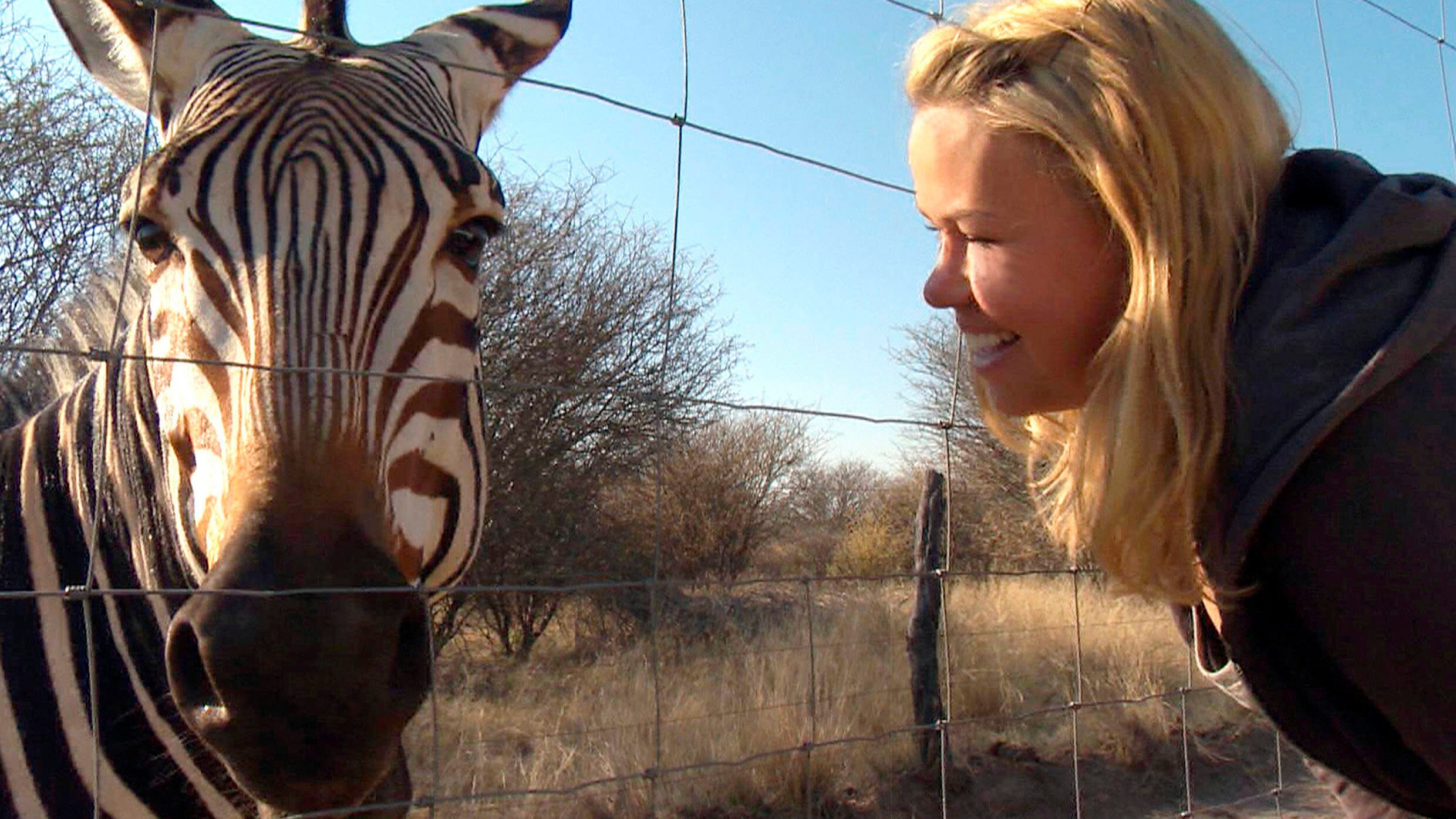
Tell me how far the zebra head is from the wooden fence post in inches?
205

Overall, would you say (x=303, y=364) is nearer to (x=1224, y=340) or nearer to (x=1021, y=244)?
(x=1021, y=244)

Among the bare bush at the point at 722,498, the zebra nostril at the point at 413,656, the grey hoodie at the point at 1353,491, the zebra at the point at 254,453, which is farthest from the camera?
the bare bush at the point at 722,498

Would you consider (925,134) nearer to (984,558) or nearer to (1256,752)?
(1256,752)

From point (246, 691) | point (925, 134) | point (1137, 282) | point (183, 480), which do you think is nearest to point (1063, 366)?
point (1137, 282)

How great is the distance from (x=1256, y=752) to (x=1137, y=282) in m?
7.54

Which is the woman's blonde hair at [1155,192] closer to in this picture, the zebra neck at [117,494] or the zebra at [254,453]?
the zebra at [254,453]

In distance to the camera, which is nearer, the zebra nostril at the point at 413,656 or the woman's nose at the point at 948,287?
the woman's nose at the point at 948,287

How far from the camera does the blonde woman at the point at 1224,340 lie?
0.91 m

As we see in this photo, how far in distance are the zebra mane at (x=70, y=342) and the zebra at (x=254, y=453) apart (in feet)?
0.52

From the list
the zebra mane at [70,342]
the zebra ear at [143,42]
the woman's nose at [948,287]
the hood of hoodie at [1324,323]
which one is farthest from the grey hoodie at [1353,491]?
the zebra mane at [70,342]

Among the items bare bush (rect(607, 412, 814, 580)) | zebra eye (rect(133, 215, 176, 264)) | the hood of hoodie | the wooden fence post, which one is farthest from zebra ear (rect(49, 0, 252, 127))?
bare bush (rect(607, 412, 814, 580))

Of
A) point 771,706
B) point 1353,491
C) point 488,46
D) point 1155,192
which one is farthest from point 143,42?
point 771,706

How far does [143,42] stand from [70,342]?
2.71ft

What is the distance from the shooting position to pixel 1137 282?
3.97 feet
